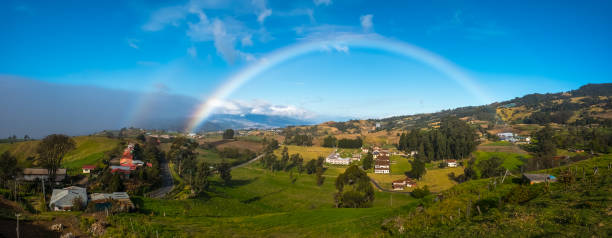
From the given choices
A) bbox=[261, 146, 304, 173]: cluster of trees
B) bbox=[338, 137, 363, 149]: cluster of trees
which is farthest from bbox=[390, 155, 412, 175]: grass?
bbox=[338, 137, 363, 149]: cluster of trees

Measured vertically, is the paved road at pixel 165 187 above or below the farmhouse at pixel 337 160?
above

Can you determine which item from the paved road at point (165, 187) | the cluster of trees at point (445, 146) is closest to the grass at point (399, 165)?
the cluster of trees at point (445, 146)

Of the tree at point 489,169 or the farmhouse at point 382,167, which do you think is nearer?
the tree at point 489,169

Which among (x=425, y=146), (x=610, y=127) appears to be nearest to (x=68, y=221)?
(x=425, y=146)

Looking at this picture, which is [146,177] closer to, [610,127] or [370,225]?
[370,225]

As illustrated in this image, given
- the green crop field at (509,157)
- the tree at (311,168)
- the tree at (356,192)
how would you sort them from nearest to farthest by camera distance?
the tree at (356,192), the green crop field at (509,157), the tree at (311,168)

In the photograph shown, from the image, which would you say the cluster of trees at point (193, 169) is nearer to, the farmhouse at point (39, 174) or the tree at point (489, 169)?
the farmhouse at point (39, 174)

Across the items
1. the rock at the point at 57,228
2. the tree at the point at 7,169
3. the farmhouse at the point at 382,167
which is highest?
the tree at the point at 7,169

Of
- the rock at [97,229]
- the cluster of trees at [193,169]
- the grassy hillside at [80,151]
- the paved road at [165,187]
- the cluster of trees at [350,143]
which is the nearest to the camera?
the rock at [97,229]
